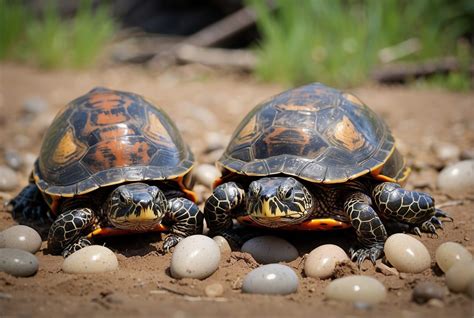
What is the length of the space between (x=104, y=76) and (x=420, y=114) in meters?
5.33

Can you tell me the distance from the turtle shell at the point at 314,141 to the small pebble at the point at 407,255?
520 mm

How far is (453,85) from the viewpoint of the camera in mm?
8055

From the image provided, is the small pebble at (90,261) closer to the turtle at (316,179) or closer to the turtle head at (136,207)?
the turtle head at (136,207)

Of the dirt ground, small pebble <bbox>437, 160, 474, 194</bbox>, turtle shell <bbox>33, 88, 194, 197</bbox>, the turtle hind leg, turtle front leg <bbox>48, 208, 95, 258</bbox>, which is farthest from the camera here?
small pebble <bbox>437, 160, 474, 194</bbox>

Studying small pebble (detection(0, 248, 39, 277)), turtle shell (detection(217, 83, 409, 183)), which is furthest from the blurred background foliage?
small pebble (detection(0, 248, 39, 277))

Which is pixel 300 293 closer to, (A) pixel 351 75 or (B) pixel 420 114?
(B) pixel 420 114

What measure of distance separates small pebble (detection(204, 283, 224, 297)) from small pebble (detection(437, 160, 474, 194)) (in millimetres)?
2450

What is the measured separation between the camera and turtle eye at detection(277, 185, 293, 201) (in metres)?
3.60

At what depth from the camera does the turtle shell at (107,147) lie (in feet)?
13.0

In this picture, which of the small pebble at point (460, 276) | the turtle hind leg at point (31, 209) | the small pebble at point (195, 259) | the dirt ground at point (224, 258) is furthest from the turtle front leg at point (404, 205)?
the turtle hind leg at point (31, 209)

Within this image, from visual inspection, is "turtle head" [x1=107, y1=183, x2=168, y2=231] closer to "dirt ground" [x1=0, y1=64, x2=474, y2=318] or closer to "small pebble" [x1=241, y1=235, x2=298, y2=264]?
"dirt ground" [x1=0, y1=64, x2=474, y2=318]

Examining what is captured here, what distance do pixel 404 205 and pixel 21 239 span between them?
247cm

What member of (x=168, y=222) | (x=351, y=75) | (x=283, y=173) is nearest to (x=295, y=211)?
(x=283, y=173)

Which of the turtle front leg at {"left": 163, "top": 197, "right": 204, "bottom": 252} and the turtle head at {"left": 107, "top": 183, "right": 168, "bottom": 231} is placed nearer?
the turtle head at {"left": 107, "top": 183, "right": 168, "bottom": 231}
